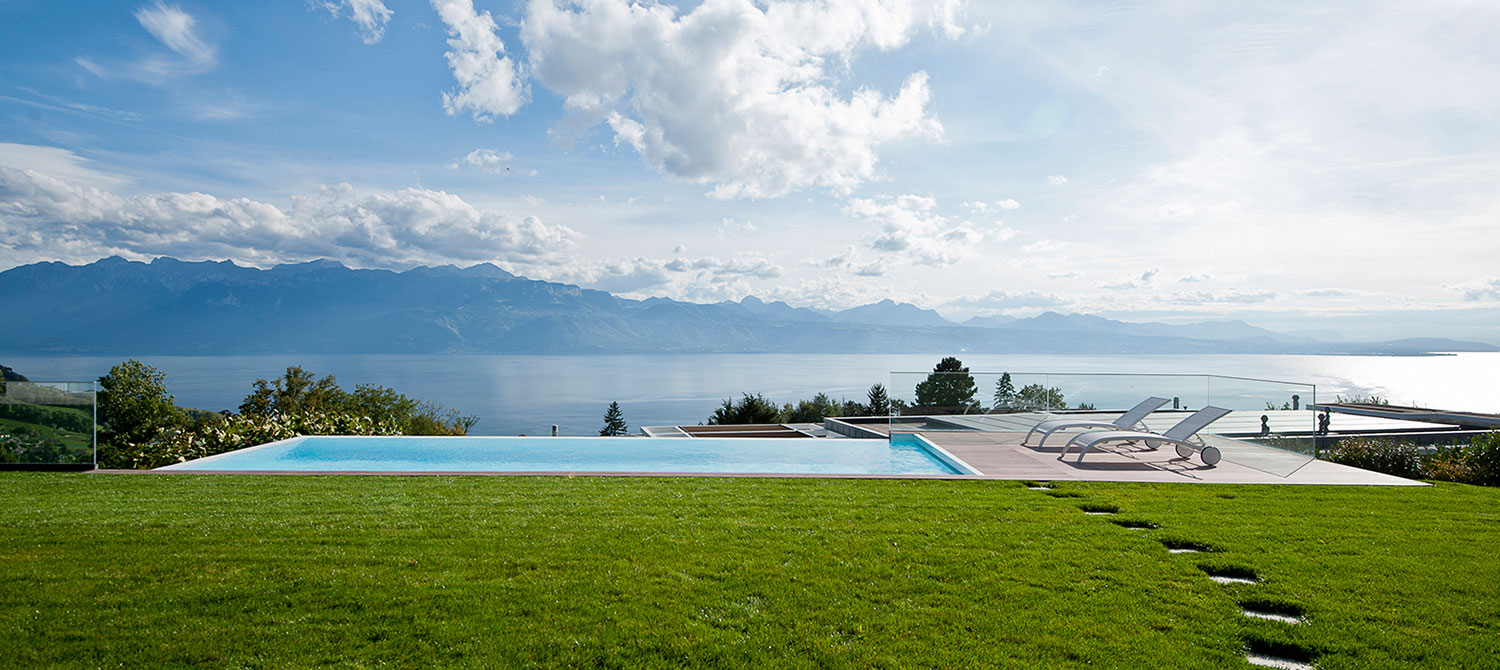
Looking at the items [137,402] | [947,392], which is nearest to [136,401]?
[137,402]

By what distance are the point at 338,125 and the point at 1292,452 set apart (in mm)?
24607

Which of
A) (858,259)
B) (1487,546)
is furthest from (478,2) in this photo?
(858,259)

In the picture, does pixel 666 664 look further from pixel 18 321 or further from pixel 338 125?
pixel 18 321

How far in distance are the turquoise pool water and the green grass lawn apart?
177 inches

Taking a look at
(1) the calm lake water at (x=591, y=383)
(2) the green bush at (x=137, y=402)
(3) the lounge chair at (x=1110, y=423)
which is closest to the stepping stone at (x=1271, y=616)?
(3) the lounge chair at (x=1110, y=423)

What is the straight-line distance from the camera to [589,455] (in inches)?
511

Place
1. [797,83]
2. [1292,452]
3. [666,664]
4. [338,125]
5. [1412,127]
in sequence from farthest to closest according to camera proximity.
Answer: [338,125] → [797,83] → [1412,127] → [1292,452] → [666,664]

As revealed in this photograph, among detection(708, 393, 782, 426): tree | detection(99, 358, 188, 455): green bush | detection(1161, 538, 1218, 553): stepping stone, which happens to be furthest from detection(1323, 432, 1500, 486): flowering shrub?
detection(99, 358, 188, 455): green bush

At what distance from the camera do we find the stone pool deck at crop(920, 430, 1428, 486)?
891cm

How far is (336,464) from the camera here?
11.9m

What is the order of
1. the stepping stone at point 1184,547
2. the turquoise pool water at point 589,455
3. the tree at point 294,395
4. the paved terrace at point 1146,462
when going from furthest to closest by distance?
the tree at point 294,395
the turquoise pool water at point 589,455
the paved terrace at point 1146,462
the stepping stone at point 1184,547

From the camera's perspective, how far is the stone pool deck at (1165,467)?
8.91 m

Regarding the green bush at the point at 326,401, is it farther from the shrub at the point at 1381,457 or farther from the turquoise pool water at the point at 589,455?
the shrub at the point at 1381,457

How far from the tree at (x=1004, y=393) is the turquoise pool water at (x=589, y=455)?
5.70 feet
